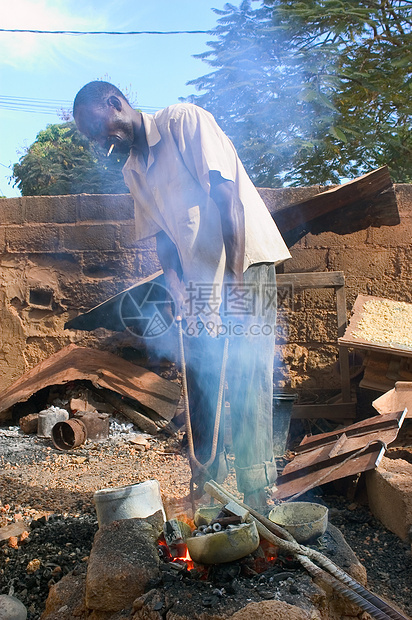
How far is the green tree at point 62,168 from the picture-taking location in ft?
50.2

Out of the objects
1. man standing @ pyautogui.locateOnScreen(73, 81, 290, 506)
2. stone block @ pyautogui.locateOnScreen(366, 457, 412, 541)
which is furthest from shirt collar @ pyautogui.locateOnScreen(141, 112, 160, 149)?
stone block @ pyautogui.locateOnScreen(366, 457, 412, 541)

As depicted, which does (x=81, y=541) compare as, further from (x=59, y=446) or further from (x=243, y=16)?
(x=243, y=16)

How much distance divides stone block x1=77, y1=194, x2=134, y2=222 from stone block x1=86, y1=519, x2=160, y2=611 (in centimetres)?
391

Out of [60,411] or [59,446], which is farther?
[60,411]

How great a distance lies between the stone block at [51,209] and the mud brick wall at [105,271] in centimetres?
1

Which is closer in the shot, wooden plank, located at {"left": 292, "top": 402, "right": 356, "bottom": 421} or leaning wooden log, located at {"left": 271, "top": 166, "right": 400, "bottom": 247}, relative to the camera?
leaning wooden log, located at {"left": 271, "top": 166, "right": 400, "bottom": 247}

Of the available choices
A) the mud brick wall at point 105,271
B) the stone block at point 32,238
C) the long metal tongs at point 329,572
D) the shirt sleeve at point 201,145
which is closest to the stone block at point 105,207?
the mud brick wall at point 105,271

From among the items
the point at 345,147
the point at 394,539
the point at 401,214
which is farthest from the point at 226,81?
the point at 394,539

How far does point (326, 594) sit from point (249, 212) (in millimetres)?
1833

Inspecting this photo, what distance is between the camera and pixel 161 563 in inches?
81.0

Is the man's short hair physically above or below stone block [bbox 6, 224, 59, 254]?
above

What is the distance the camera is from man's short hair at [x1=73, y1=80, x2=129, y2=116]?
9.04 feet

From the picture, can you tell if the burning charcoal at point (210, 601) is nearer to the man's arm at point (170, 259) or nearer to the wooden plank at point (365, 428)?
the man's arm at point (170, 259)

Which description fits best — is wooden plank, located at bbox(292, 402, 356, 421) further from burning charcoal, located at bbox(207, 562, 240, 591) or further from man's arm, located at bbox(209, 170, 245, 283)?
burning charcoal, located at bbox(207, 562, 240, 591)
